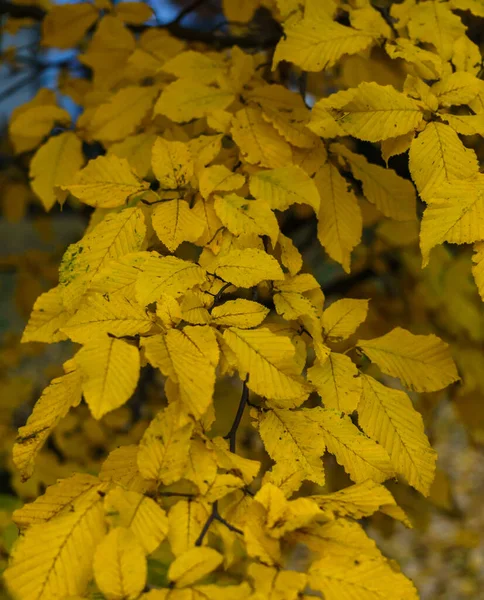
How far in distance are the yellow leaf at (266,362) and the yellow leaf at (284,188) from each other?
235 millimetres

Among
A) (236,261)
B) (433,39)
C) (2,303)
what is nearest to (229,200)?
(236,261)

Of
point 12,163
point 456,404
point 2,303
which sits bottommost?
point 2,303

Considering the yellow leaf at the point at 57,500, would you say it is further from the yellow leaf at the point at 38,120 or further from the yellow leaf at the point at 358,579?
the yellow leaf at the point at 38,120

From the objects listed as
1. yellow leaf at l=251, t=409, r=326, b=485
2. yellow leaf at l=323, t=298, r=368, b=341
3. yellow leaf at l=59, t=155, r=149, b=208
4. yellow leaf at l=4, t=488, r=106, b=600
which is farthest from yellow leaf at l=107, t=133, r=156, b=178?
yellow leaf at l=4, t=488, r=106, b=600

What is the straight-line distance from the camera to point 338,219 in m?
0.90

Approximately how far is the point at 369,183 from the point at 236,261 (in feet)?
1.06

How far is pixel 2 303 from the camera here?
7.17m

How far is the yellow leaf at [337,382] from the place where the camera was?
710 mm

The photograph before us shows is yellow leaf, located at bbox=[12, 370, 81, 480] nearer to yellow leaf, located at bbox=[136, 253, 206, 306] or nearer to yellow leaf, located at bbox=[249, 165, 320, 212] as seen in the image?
yellow leaf, located at bbox=[136, 253, 206, 306]

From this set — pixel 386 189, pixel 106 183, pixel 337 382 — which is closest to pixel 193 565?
pixel 337 382

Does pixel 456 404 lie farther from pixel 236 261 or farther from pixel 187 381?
pixel 187 381

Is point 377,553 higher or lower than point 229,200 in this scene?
lower

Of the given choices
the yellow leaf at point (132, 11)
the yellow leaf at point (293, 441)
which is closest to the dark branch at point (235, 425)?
the yellow leaf at point (293, 441)

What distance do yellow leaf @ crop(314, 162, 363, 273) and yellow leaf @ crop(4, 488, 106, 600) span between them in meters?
0.48
